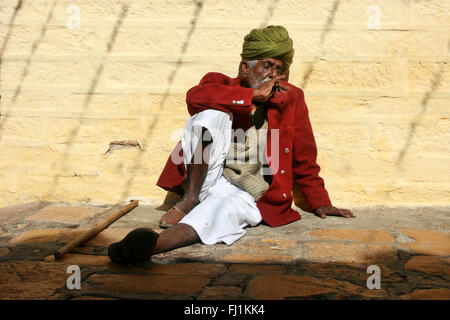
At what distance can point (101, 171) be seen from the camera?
4449 millimetres

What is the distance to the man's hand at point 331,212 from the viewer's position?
3.92 m

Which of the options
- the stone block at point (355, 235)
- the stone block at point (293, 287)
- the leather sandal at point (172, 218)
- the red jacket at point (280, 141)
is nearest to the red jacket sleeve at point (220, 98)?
the red jacket at point (280, 141)

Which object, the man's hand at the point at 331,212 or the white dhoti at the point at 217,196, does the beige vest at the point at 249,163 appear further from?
the man's hand at the point at 331,212

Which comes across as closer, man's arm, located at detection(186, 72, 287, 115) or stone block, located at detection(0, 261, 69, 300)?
stone block, located at detection(0, 261, 69, 300)

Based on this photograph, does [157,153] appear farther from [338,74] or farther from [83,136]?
[338,74]

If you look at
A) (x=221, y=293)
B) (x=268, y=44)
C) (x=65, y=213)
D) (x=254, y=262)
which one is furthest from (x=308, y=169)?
(x=65, y=213)

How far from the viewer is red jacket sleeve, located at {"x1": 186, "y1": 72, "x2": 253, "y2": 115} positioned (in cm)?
360

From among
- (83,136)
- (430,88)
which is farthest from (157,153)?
(430,88)

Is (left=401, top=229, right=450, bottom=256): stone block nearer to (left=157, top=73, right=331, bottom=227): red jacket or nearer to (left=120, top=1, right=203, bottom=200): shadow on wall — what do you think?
(left=157, top=73, right=331, bottom=227): red jacket

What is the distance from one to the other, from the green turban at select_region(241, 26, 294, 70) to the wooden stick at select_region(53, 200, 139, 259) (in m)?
1.42

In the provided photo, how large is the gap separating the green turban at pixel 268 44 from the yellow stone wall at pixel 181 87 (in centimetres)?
25

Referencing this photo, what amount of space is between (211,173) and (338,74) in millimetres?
1327

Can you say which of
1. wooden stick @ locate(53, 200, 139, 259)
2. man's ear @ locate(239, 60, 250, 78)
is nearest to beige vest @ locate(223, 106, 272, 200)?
man's ear @ locate(239, 60, 250, 78)

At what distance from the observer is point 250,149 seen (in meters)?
3.79
